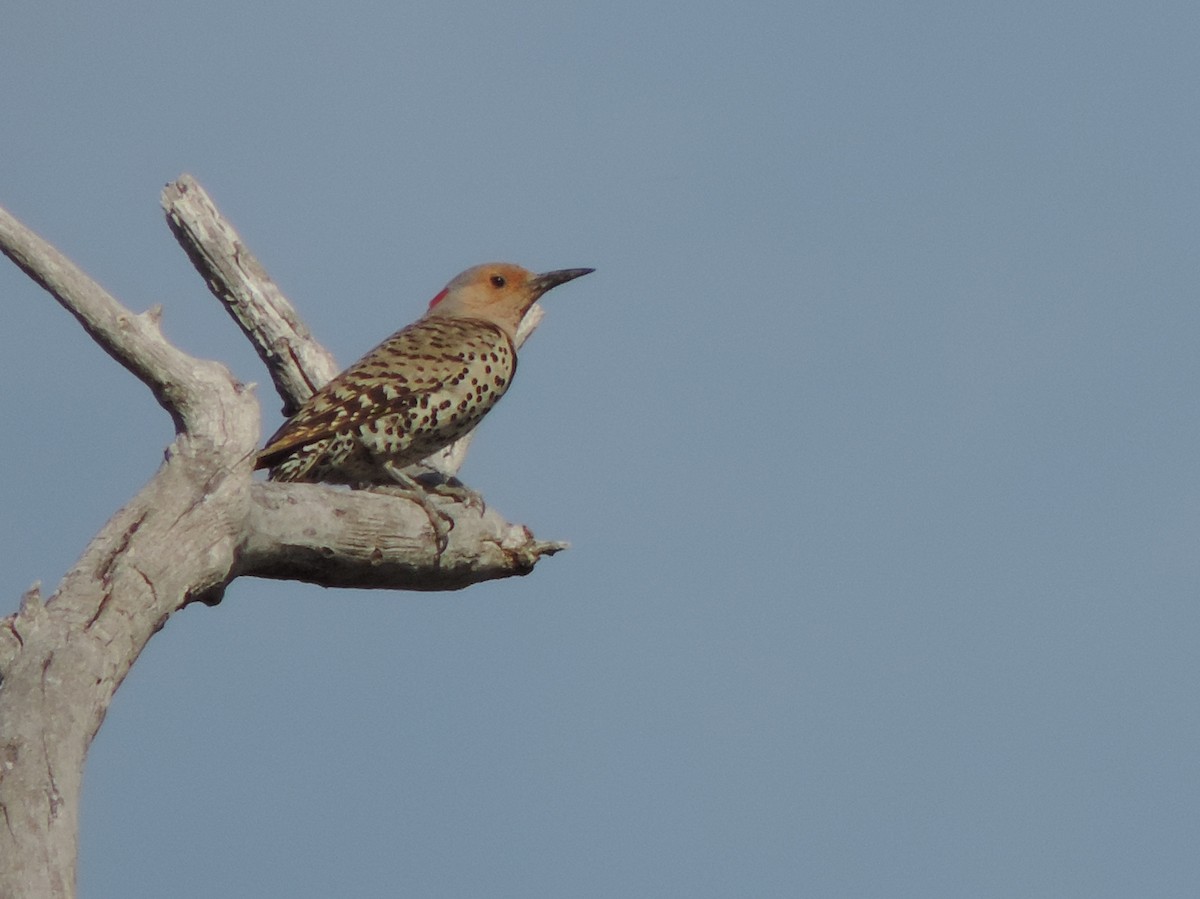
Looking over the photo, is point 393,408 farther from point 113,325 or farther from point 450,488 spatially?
point 113,325

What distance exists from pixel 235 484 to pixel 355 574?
1063mm

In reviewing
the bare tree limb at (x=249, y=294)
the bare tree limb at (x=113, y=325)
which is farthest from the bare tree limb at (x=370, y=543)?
the bare tree limb at (x=249, y=294)

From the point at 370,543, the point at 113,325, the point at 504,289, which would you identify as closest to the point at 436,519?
the point at 370,543

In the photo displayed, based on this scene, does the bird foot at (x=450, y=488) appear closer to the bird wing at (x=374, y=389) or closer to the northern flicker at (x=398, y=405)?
the northern flicker at (x=398, y=405)

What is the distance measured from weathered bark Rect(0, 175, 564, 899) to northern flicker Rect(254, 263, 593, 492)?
953 mm

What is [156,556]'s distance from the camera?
5605mm

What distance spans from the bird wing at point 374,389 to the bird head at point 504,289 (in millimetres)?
967

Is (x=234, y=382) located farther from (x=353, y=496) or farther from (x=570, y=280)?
(x=570, y=280)

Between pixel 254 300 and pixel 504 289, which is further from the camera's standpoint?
pixel 504 289

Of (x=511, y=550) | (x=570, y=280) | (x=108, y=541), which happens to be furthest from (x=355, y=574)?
(x=570, y=280)

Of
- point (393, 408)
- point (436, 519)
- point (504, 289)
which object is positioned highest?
point (504, 289)

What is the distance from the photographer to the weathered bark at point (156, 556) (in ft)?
15.7

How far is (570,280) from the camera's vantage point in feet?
33.8

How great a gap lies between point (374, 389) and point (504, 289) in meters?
2.06
